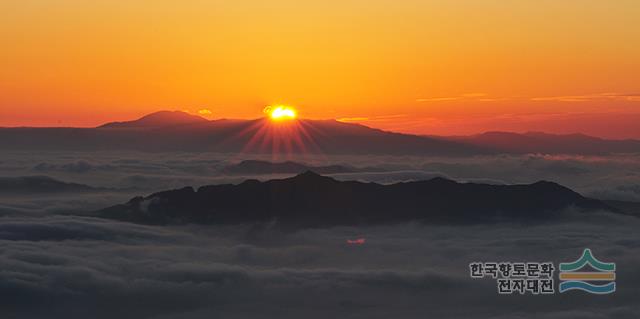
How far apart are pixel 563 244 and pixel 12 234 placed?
117 metres

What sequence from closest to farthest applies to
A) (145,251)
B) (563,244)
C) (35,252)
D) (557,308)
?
(557,308) → (35,252) → (145,251) → (563,244)

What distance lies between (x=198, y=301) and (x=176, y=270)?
20.7 metres

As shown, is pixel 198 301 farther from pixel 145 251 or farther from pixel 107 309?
pixel 145 251

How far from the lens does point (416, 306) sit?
13188 centimetres

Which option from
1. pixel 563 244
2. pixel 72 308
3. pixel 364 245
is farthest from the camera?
pixel 364 245

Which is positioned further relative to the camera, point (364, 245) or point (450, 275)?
point (364, 245)

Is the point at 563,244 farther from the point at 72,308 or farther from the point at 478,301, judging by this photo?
the point at 72,308

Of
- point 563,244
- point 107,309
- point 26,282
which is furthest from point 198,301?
point 563,244

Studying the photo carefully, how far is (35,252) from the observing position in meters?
157

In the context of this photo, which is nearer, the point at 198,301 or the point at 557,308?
the point at 557,308

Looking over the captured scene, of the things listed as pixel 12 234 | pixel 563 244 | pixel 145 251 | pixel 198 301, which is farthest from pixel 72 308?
pixel 563 244

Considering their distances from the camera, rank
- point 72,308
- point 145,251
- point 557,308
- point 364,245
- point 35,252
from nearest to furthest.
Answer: point 557,308 → point 72,308 → point 35,252 → point 145,251 → point 364,245

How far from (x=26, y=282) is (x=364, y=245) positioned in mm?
81441

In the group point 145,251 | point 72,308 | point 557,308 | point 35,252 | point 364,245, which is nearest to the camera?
point 557,308
